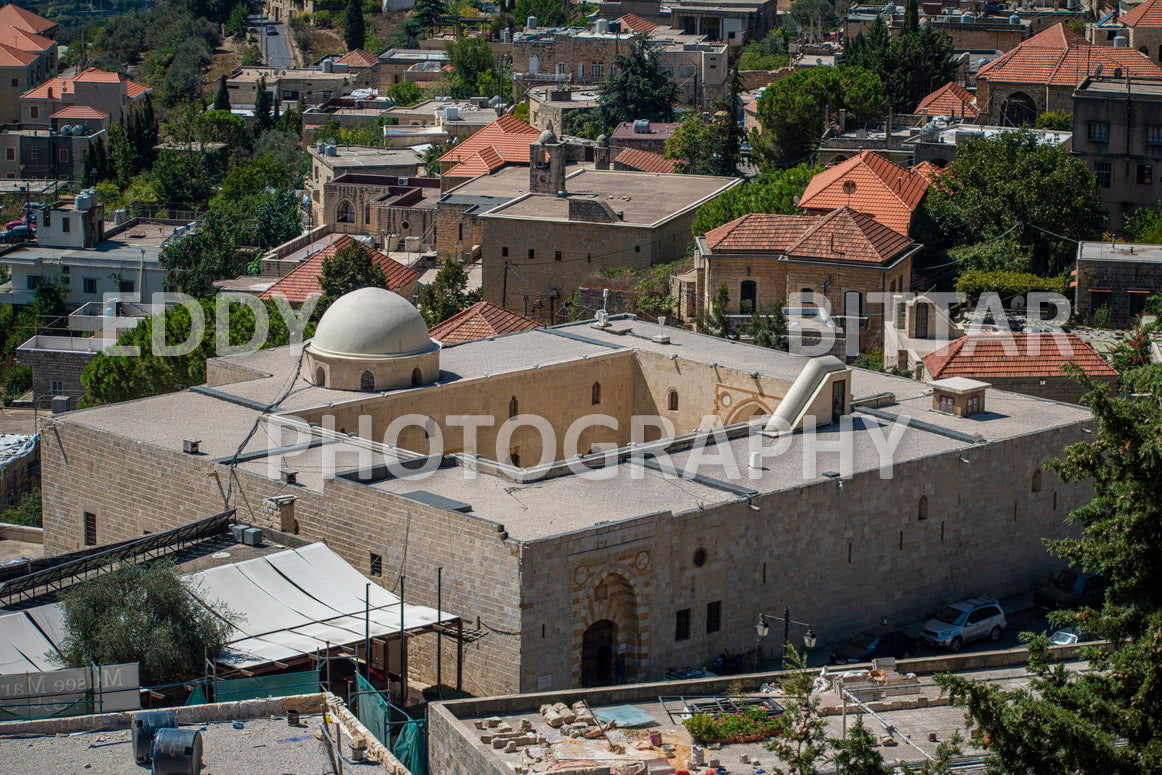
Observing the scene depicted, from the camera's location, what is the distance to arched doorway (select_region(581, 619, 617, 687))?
1318 inches

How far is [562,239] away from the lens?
199ft

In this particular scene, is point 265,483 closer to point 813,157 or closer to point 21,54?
point 813,157

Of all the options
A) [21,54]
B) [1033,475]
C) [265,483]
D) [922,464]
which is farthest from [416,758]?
[21,54]

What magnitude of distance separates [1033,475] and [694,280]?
18504mm

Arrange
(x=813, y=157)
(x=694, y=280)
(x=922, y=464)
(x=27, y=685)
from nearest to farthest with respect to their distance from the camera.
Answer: (x=27, y=685), (x=922, y=464), (x=694, y=280), (x=813, y=157)

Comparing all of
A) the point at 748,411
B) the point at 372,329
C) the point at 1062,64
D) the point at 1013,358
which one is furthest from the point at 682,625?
the point at 1062,64

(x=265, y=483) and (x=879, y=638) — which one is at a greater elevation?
(x=265, y=483)

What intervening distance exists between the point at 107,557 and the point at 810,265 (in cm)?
2507

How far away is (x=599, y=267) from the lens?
2370 inches

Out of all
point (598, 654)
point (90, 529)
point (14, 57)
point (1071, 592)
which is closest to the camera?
point (598, 654)

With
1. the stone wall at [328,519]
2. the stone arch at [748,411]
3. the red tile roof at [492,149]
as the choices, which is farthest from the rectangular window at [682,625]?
the red tile roof at [492,149]

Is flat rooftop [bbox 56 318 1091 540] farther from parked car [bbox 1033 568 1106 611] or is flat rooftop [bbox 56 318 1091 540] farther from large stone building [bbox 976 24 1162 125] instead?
large stone building [bbox 976 24 1162 125]

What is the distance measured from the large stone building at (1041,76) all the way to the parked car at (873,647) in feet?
128

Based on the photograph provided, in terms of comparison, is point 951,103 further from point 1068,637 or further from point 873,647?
point 873,647
